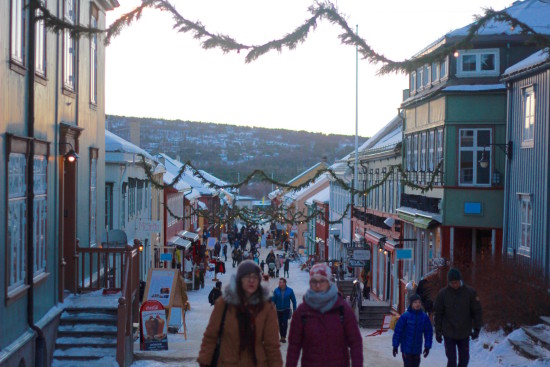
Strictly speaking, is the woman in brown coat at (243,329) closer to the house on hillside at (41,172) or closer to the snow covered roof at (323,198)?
the house on hillside at (41,172)

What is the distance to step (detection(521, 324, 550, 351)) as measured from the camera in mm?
12875

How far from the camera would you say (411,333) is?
10711 mm

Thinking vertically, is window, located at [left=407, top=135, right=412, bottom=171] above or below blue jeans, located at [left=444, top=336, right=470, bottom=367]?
above

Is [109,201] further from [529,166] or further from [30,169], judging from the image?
[30,169]

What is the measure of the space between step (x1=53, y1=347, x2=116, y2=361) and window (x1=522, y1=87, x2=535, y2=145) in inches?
447

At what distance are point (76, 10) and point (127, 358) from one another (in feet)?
22.1

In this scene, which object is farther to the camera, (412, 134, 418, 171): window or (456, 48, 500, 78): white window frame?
(412, 134, 418, 171): window

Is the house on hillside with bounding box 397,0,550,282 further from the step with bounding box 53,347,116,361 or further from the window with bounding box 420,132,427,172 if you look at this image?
the step with bounding box 53,347,116,361

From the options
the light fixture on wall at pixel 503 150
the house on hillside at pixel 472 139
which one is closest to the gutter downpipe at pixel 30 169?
the house on hillside at pixel 472 139

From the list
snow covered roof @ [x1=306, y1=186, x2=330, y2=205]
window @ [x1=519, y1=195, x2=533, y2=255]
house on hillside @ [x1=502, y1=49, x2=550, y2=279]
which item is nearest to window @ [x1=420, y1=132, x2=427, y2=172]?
house on hillside @ [x1=502, y1=49, x2=550, y2=279]

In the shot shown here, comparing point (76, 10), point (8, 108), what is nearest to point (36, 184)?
point (8, 108)

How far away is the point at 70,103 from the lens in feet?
50.5

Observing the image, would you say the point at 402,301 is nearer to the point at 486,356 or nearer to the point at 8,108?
the point at 486,356

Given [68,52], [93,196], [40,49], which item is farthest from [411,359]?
[93,196]
